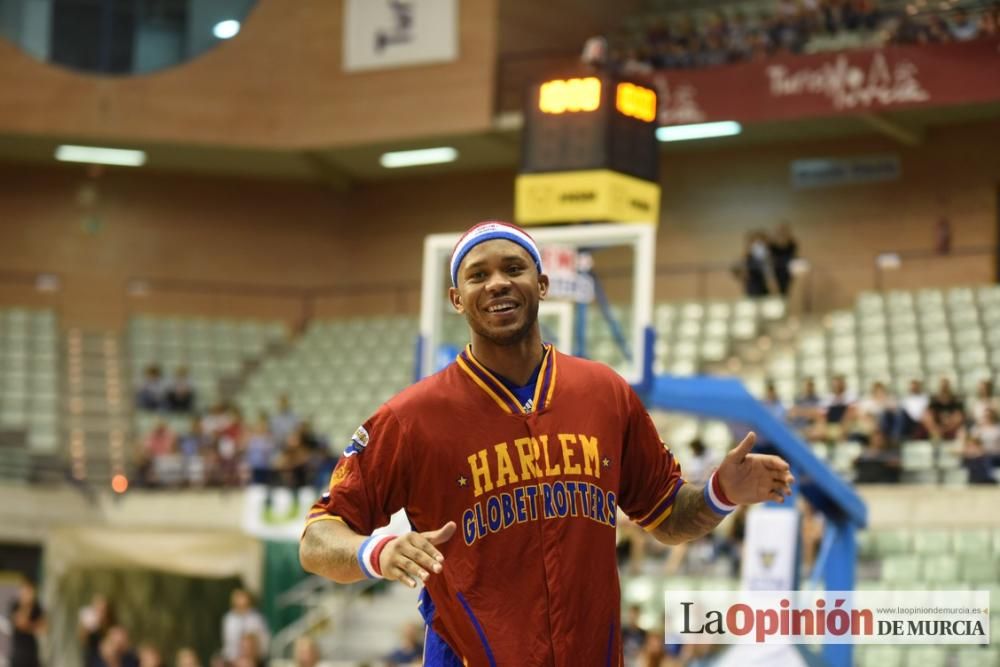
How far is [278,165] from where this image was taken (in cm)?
2795

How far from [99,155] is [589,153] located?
17959 millimetres

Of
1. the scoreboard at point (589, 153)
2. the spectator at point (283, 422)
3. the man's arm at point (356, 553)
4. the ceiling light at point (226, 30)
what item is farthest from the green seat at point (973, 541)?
the ceiling light at point (226, 30)

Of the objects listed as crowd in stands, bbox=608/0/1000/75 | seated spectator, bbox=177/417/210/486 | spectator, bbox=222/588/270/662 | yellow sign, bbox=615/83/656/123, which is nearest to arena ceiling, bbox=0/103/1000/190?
crowd in stands, bbox=608/0/1000/75

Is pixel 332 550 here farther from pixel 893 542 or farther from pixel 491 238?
pixel 893 542

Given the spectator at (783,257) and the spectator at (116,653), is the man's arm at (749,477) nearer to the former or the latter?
the spectator at (116,653)

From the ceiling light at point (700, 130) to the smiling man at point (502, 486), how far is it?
740 inches

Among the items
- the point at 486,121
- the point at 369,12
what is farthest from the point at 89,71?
the point at 486,121

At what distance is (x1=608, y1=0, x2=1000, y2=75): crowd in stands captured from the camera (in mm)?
20656

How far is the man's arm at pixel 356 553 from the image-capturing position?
143 inches

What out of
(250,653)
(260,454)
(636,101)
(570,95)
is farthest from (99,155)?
(636,101)

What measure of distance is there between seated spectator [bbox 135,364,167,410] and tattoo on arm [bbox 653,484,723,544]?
67.0ft

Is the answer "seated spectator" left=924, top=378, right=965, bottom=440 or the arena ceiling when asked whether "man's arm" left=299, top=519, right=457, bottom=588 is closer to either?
"seated spectator" left=924, top=378, right=965, bottom=440

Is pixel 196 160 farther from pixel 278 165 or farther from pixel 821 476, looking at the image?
pixel 821 476

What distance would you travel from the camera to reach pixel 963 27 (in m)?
20.5
